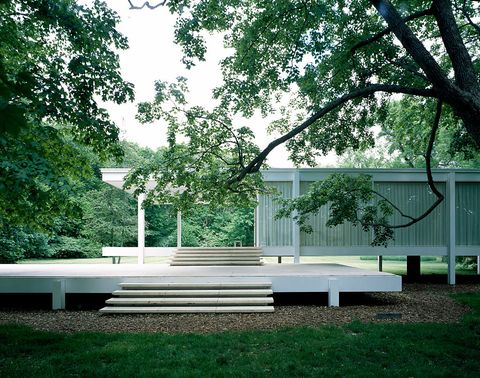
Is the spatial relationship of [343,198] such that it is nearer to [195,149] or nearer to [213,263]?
[195,149]

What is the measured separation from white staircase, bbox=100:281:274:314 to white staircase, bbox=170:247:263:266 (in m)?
3.64

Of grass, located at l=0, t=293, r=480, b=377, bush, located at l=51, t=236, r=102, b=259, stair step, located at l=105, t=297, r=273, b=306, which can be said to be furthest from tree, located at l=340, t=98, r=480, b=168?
bush, located at l=51, t=236, r=102, b=259

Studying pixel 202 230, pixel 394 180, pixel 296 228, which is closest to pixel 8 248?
pixel 202 230

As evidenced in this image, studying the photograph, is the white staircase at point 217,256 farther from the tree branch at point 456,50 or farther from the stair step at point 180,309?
the tree branch at point 456,50

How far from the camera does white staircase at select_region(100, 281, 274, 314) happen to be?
8.40 m

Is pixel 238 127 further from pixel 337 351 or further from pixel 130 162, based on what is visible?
pixel 130 162

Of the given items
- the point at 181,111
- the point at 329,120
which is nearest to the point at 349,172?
the point at 329,120

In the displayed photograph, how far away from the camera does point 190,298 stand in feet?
28.9

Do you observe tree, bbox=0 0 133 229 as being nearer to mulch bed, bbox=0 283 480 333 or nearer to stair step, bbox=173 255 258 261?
mulch bed, bbox=0 283 480 333

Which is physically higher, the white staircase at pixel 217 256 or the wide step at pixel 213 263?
the white staircase at pixel 217 256

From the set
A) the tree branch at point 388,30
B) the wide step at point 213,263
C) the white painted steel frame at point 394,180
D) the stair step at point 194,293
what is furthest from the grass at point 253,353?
the white painted steel frame at point 394,180

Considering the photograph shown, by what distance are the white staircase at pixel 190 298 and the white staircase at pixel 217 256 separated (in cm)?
364

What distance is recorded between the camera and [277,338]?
20.9ft

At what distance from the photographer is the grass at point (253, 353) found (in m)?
5.03
